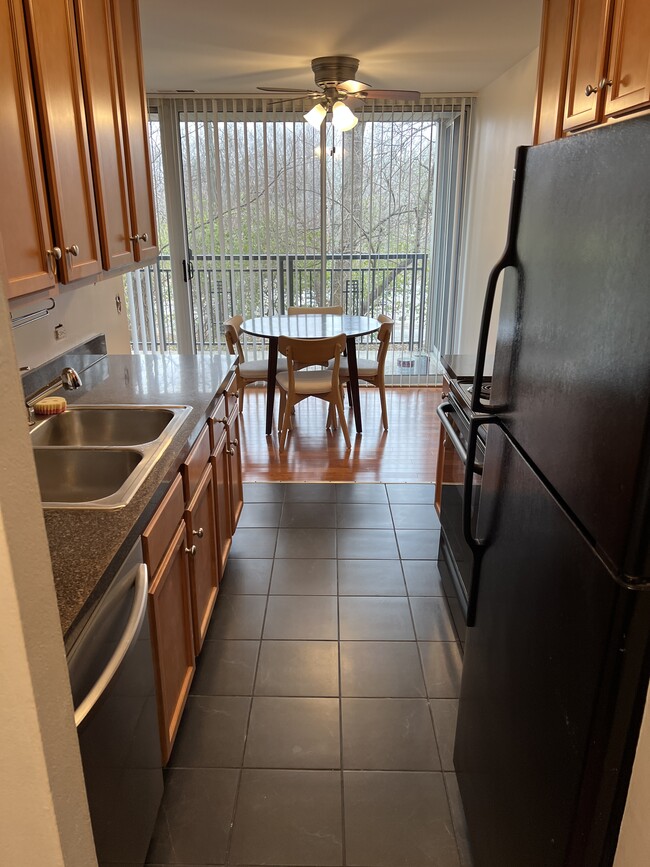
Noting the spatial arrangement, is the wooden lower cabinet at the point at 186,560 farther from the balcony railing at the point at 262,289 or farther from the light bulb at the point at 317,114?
the balcony railing at the point at 262,289

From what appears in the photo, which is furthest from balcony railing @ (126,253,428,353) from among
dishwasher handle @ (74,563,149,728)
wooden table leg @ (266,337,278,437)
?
dishwasher handle @ (74,563,149,728)

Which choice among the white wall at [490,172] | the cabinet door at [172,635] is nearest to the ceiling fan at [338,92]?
the white wall at [490,172]

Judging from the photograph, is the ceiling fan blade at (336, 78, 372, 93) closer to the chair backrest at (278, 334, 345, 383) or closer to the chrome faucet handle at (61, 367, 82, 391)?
the chair backrest at (278, 334, 345, 383)

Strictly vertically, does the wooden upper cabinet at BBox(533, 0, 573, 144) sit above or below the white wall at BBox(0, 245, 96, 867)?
above

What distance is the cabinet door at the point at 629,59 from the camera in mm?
1755

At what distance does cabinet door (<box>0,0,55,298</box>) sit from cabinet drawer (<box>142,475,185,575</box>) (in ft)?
2.02

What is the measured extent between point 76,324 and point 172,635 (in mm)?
1498

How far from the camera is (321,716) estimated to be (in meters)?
2.04

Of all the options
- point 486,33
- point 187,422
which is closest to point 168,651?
point 187,422

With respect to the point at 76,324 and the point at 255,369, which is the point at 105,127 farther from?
the point at 255,369

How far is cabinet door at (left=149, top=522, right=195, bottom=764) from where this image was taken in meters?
1.61

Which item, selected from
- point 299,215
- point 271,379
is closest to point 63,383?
point 271,379

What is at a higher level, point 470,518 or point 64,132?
point 64,132

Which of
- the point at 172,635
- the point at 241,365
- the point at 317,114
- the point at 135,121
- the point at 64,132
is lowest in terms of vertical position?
the point at 172,635
